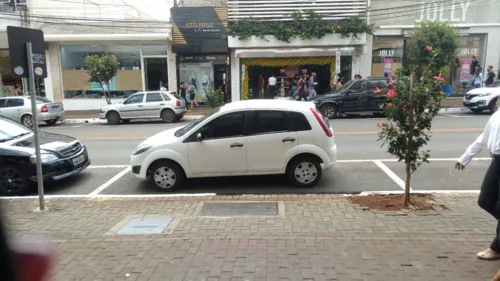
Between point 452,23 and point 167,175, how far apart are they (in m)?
21.1

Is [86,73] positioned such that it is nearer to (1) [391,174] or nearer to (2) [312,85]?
(2) [312,85]

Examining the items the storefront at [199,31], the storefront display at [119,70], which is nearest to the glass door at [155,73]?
the storefront display at [119,70]

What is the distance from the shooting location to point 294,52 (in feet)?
72.3

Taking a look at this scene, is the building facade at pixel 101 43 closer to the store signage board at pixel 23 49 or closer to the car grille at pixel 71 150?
the car grille at pixel 71 150

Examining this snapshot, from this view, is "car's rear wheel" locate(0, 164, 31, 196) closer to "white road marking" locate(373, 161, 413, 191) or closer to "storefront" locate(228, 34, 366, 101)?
"white road marking" locate(373, 161, 413, 191)

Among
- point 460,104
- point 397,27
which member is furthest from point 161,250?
point 397,27

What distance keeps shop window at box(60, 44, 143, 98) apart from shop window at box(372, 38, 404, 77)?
1383 centimetres

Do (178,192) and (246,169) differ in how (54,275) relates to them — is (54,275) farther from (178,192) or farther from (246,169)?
(246,169)

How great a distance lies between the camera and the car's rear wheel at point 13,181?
747 cm

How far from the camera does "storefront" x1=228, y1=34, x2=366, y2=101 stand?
2198 cm

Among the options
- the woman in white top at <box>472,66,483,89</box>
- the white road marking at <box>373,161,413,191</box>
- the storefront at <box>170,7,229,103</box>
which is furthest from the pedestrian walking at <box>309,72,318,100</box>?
the white road marking at <box>373,161,413,191</box>

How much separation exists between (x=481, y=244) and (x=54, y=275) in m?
4.69

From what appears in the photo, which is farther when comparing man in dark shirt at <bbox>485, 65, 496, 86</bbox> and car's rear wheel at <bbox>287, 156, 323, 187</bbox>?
man in dark shirt at <bbox>485, 65, 496, 86</bbox>

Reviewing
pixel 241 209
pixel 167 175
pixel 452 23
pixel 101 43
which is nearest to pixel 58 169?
pixel 167 175
